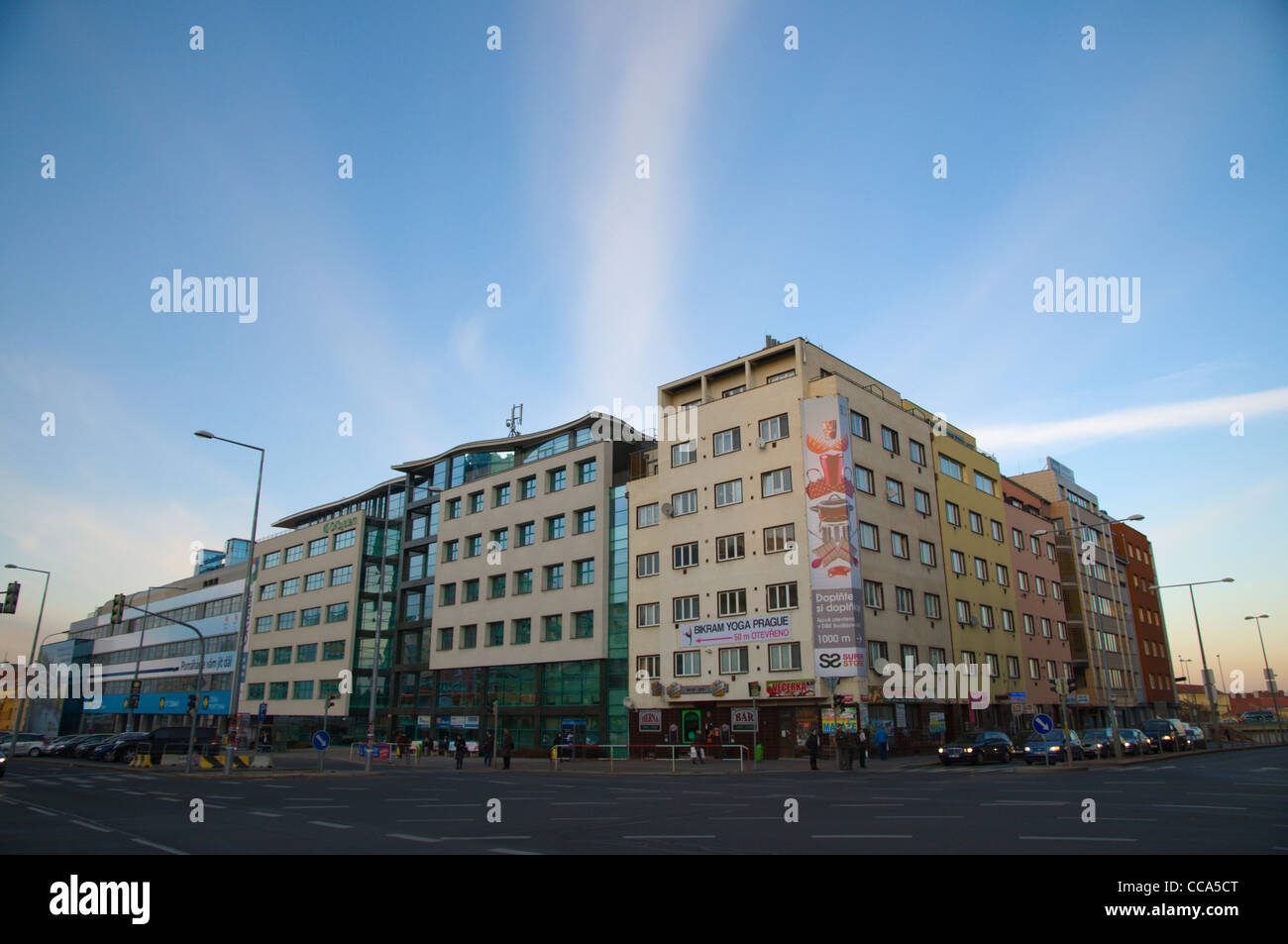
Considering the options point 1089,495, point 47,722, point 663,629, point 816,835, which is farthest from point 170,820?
point 47,722

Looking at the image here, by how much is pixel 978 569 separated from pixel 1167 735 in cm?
1347

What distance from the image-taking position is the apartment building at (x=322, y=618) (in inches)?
2697

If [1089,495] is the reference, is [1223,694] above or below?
below

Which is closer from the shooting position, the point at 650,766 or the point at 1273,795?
the point at 1273,795

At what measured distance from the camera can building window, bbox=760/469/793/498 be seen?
41.7 metres

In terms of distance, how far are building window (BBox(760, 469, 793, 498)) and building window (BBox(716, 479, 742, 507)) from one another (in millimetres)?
1526

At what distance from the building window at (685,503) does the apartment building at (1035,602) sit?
2357 centimetres

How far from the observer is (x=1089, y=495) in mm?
80062

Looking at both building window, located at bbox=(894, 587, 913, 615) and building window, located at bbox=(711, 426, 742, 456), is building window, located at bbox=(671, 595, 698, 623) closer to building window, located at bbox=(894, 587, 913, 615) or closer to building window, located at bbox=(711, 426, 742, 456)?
building window, located at bbox=(711, 426, 742, 456)

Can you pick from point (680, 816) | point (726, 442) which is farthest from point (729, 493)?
point (680, 816)

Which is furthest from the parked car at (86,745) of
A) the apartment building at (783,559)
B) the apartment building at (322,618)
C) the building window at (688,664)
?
the building window at (688,664)
